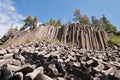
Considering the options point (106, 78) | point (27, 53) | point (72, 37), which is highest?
point (72, 37)

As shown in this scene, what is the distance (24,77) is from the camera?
15.3ft

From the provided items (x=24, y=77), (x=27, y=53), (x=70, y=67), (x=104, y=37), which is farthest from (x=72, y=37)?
(x=24, y=77)

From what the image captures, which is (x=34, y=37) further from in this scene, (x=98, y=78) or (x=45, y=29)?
(x=98, y=78)

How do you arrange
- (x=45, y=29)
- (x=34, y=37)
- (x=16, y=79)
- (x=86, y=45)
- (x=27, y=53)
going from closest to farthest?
1. (x=16, y=79)
2. (x=27, y=53)
3. (x=86, y=45)
4. (x=34, y=37)
5. (x=45, y=29)

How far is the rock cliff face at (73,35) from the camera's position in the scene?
2195cm

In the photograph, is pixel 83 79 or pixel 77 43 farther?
pixel 77 43

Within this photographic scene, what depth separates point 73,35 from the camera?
23250 mm

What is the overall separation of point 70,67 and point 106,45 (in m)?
16.2

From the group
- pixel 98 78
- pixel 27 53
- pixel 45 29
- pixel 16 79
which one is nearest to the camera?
pixel 16 79

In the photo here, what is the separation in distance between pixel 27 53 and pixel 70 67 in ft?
7.90

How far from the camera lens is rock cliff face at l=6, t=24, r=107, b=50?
2195 cm

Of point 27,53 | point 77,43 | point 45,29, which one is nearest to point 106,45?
point 77,43

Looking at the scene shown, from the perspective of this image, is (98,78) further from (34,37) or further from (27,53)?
(34,37)

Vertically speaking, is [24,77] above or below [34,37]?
below
